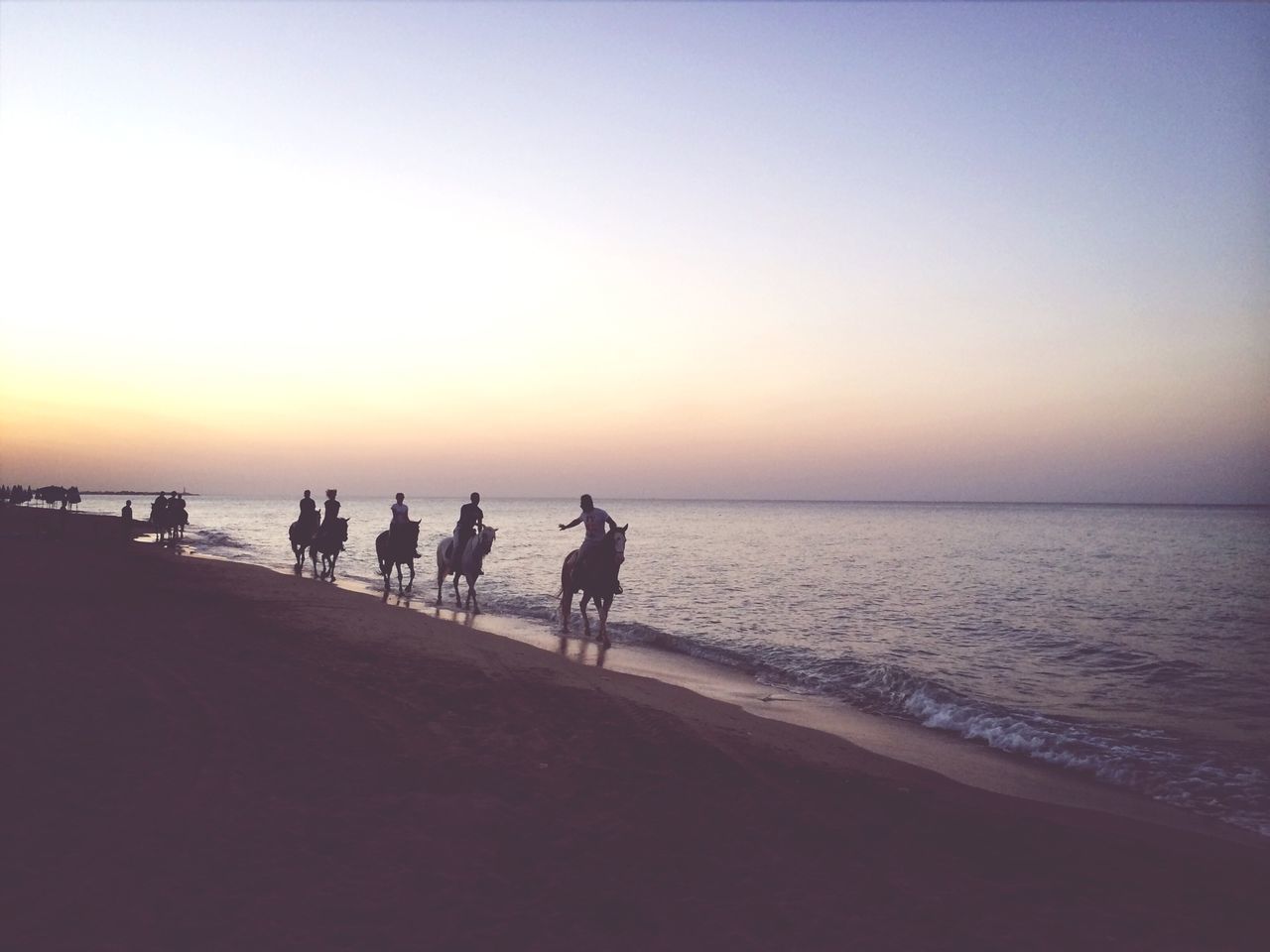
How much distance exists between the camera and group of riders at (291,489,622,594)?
16.1 meters

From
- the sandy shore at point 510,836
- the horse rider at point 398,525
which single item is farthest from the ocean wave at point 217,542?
the sandy shore at point 510,836

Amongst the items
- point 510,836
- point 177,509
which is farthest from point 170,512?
point 510,836

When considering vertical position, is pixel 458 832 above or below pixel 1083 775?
above

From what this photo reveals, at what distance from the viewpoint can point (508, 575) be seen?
101 ft

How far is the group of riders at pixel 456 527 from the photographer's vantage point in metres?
16.1

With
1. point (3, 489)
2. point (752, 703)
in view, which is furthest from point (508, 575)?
point (3, 489)

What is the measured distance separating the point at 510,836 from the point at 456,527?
51.5ft

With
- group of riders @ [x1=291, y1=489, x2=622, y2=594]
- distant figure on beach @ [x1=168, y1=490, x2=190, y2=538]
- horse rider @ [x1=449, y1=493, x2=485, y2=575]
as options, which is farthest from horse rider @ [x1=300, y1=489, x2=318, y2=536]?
distant figure on beach @ [x1=168, y1=490, x2=190, y2=538]

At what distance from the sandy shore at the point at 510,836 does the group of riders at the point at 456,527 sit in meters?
4.29

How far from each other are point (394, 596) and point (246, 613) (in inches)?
269

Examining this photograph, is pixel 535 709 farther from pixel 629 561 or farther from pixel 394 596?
pixel 629 561

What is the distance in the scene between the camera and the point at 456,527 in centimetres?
2052

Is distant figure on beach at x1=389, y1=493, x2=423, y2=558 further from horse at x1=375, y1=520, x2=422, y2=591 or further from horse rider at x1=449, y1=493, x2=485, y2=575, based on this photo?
horse rider at x1=449, y1=493, x2=485, y2=575

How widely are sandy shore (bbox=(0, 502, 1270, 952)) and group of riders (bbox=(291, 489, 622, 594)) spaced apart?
429cm
